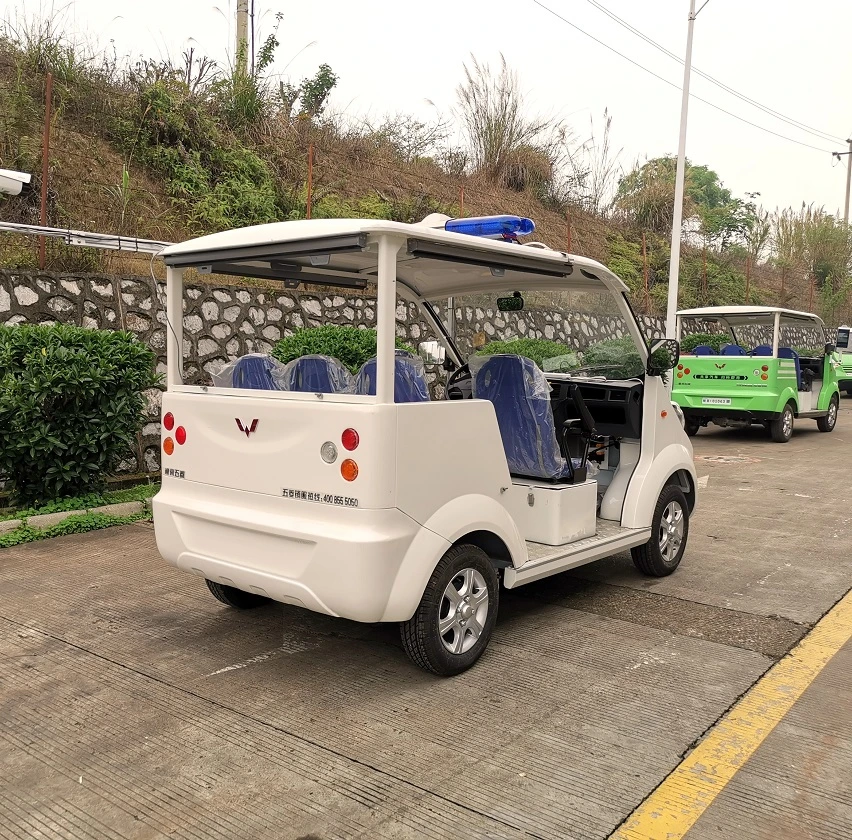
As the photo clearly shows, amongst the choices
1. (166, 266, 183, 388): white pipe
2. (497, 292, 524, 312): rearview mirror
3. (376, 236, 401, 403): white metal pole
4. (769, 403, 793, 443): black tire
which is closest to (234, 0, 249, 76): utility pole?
(769, 403, 793, 443): black tire

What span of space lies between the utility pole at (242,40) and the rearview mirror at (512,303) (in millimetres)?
10461

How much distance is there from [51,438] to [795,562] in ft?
17.9

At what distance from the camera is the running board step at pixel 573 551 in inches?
163

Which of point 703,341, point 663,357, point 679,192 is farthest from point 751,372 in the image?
point 663,357

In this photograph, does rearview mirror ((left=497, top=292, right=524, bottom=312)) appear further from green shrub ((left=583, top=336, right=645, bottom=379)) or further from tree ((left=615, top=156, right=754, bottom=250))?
tree ((left=615, top=156, right=754, bottom=250))

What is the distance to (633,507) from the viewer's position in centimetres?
495

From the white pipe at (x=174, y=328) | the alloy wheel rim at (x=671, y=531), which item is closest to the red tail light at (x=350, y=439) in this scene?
the white pipe at (x=174, y=328)

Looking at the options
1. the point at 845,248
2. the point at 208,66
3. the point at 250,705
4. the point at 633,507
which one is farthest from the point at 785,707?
the point at 845,248

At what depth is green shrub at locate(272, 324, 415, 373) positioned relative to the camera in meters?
7.80

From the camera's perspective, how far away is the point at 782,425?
12.3 metres

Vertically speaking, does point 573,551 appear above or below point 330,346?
below

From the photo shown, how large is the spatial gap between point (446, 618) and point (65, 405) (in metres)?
3.98

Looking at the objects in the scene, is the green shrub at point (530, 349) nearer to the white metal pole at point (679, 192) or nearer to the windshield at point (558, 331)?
the windshield at point (558, 331)

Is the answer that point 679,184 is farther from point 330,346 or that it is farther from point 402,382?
point 402,382
